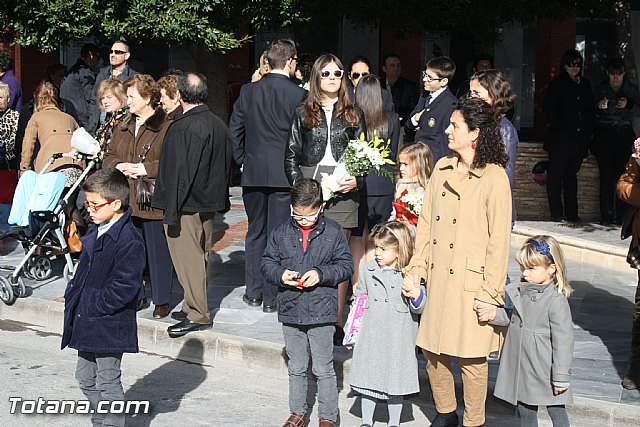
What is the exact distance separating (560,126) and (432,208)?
7.70 m

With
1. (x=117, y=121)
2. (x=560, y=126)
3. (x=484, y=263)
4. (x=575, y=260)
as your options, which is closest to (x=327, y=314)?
(x=484, y=263)

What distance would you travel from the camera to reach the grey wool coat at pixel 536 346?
6094 mm

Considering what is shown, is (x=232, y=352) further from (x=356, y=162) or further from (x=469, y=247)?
(x=469, y=247)

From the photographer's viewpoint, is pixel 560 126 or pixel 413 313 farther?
pixel 560 126

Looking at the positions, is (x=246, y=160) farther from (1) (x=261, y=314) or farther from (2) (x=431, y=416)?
(2) (x=431, y=416)

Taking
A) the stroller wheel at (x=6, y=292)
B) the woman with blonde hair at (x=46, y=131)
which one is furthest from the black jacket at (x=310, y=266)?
the woman with blonde hair at (x=46, y=131)

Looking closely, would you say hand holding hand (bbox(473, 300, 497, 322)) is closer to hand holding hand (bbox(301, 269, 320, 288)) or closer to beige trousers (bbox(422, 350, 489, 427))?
beige trousers (bbox(422, 350, 489, 427))

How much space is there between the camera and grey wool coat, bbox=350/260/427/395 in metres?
6.62

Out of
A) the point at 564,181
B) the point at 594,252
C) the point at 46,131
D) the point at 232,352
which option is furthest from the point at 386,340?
the point at 564,181

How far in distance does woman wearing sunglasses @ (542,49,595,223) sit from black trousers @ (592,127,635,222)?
0.67 feet

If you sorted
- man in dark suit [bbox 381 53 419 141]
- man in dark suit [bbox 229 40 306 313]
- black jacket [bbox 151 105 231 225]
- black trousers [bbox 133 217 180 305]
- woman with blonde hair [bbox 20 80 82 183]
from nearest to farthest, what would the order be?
black jacket [bbox 151 105 231 225], man in dark suit [bbox 229 40 306 313], black trousers [bbox 133 217 180 305], woman with blonde hair [bbox 20 80 82 183], man in dark suit [bbox 381 53 419 141]

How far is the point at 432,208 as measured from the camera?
6539 mm

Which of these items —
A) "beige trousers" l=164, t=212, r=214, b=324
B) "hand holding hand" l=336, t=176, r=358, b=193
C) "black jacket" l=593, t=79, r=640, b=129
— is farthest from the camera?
"black jacket" l=593, t=79, r=640, b=129

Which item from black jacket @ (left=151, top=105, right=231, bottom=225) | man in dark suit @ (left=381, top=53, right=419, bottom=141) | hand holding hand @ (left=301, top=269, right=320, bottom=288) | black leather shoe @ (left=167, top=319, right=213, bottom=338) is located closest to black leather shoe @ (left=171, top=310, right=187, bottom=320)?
black leather shoe @ (left=167, top=319, right=213, bottom=338)
